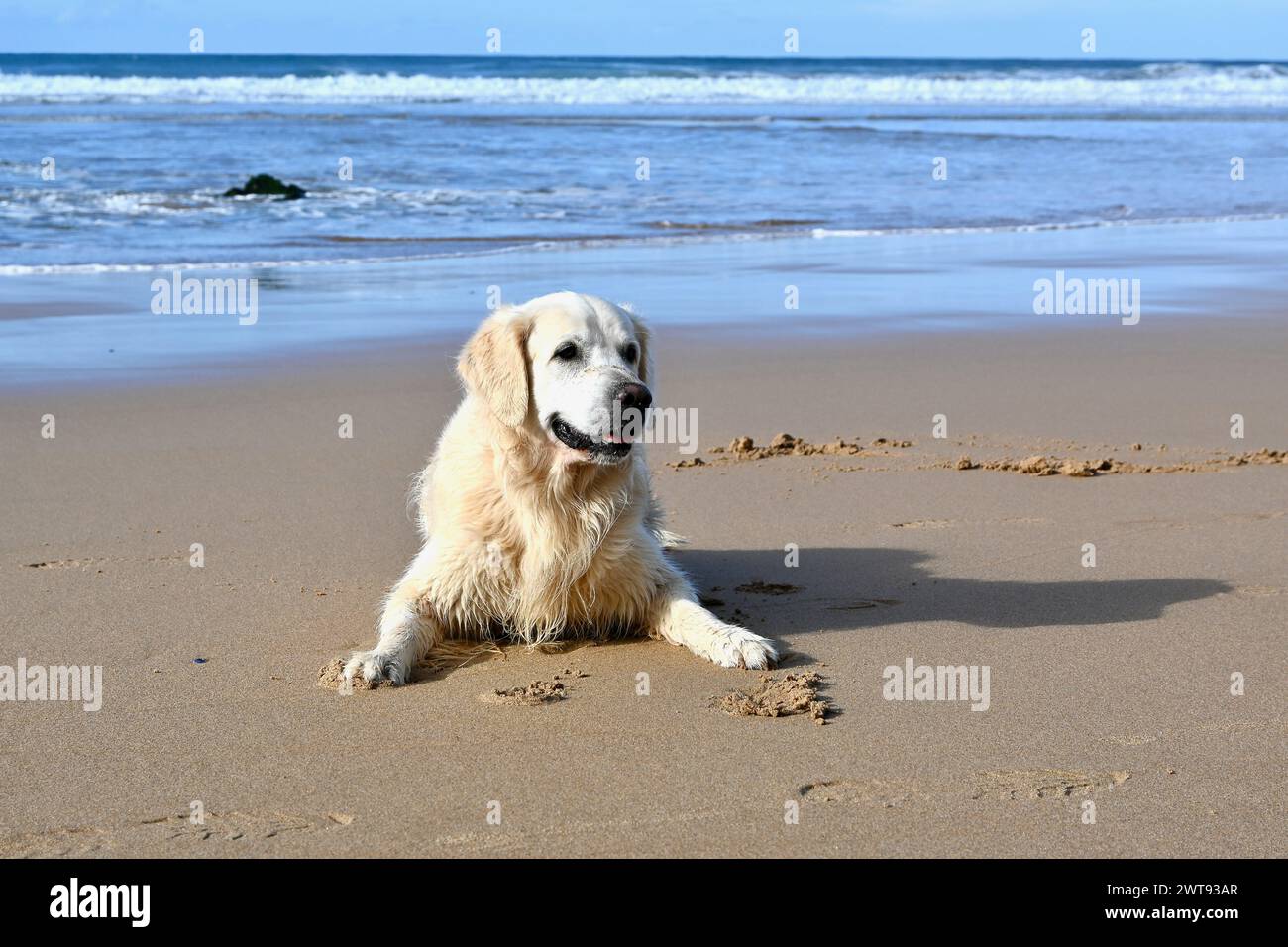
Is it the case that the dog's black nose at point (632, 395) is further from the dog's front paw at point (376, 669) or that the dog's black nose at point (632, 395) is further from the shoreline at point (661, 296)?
the shoreline at point (661, 296)

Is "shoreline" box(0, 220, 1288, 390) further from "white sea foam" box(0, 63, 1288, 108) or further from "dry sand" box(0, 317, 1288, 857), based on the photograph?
"white sea foam" box(0, 63, 1288, 108)

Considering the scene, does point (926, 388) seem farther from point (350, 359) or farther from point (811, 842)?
point (811, 842)

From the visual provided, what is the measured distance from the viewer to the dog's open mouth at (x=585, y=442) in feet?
14.6

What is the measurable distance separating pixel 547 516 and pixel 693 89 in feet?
157

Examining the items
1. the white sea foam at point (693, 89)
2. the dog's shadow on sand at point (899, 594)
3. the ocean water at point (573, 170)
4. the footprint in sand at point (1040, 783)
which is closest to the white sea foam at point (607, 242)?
the ocean water at point (573, 170)

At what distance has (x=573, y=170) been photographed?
2105 cm

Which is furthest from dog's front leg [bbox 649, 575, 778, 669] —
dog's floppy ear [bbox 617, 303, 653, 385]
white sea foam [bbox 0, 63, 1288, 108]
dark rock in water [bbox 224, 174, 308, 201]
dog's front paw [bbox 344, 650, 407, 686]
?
white sea foam [bbox 0, 63, 1288, 108]

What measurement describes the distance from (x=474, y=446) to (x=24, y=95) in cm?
4495

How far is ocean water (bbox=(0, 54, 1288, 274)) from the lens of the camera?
1498 centimetres

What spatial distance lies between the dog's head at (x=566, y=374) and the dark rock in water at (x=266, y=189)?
13.7 meters

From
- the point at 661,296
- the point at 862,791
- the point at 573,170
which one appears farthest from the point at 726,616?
the point at 573,170

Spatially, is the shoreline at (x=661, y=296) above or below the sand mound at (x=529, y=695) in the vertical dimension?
above

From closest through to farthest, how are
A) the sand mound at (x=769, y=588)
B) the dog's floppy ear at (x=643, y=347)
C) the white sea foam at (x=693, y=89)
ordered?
1. the dog's floppy ear at (x=643, y=347)
2. the sand mound at (x=769, y=588)
3. the white sea foam at (x=693, y=89)

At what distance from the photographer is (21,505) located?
6.11m
